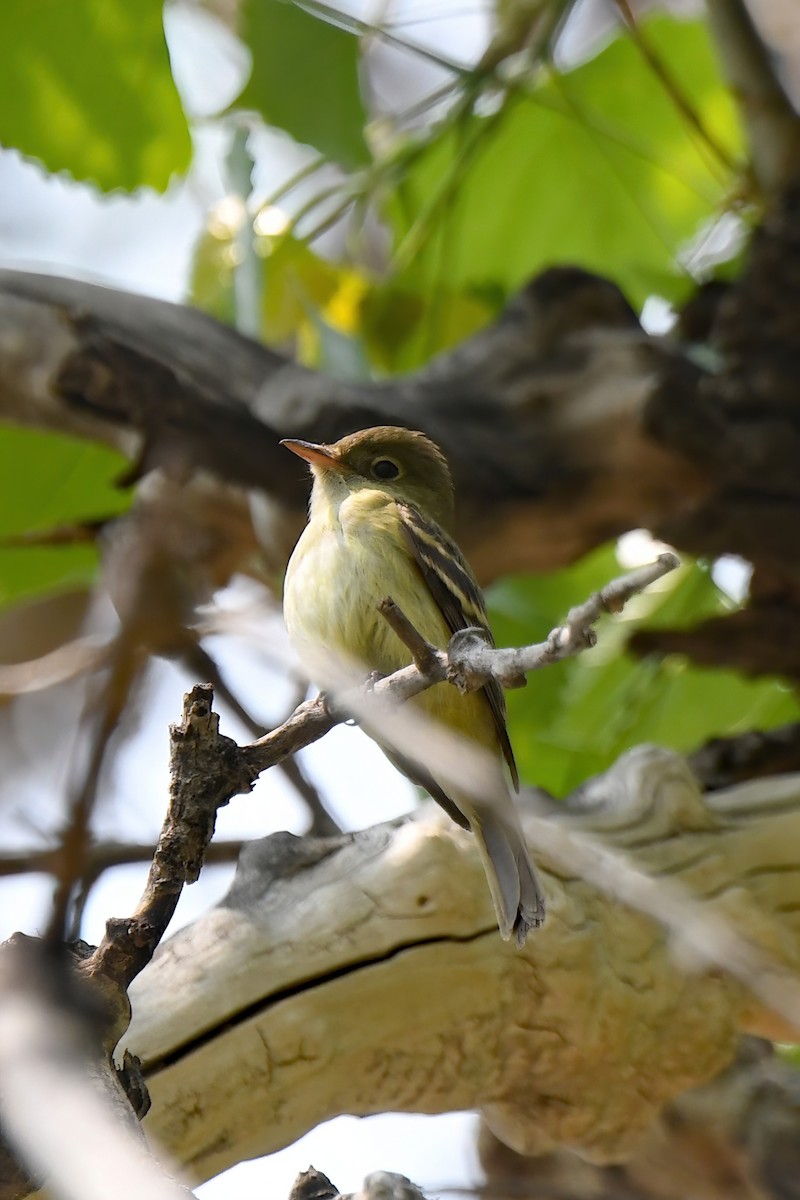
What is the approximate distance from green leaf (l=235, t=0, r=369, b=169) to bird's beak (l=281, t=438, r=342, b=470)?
0.80m

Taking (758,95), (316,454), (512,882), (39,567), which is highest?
(758,95)

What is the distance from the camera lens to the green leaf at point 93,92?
106 inches

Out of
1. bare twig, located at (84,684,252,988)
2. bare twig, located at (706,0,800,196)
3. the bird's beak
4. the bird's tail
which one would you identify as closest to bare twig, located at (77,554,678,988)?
bare twig, located at (84,684,252,988)

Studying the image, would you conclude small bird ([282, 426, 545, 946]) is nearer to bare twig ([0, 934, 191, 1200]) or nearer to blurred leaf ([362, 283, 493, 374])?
blurred leaf ([362, 283, 493, 374])

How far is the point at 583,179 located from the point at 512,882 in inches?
97.7

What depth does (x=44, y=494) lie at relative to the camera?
→ 11.4 feet

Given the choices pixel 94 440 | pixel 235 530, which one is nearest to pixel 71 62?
pixel 94 440

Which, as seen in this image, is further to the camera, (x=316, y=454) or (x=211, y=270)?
(x=211, y=270)

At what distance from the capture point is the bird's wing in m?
2.54

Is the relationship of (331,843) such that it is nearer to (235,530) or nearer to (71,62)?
(235,530)

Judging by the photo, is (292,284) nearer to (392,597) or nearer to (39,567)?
(39,567)

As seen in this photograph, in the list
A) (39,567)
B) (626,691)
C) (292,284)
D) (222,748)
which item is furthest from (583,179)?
(222,748)

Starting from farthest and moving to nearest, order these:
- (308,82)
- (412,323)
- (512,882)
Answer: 1. (412,323)
2. (308,82)
3. (512,882)

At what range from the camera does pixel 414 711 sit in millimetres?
2584
